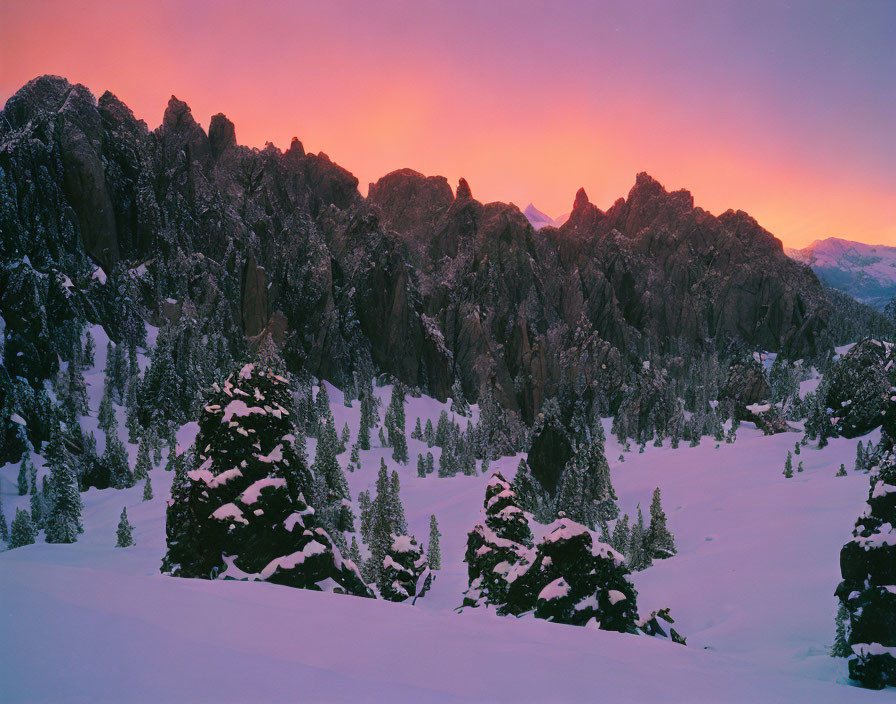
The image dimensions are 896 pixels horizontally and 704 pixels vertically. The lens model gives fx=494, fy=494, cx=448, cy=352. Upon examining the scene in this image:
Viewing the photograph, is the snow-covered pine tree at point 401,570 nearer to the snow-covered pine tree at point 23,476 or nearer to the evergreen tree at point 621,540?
the evergreen tree at point 621,540

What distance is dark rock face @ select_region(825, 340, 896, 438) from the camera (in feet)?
284

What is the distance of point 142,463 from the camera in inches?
3162

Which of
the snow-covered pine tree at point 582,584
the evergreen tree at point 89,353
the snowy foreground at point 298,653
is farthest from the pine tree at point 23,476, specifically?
the snow-covered pine tree at point 582,584

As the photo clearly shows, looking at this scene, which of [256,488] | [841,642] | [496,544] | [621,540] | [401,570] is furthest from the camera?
[621,540]

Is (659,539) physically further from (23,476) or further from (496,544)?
(23,476)

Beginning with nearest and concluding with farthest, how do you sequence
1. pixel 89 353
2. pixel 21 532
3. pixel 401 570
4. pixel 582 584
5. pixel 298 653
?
pixel 298 653 → pixel 582 584 → pixel 401 570 → pixel 21 532 → pixel 89 353

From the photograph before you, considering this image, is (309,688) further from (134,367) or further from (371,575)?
(134,367)

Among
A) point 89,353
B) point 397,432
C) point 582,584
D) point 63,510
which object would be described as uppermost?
point 89,353

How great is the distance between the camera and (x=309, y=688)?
6188mm

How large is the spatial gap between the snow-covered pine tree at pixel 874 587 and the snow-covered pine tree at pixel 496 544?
521 inches

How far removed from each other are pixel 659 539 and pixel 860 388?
60762mm

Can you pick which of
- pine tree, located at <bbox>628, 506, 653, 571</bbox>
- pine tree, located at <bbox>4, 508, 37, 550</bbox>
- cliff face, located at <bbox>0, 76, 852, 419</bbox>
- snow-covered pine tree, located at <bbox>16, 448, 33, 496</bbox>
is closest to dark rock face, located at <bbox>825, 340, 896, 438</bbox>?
pine tree, located at <bbox>628, 506, 653, 571</bbox>

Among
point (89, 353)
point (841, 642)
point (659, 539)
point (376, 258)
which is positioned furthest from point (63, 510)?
point (376, 258)

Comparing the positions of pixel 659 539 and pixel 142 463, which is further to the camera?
pixel 142 463
